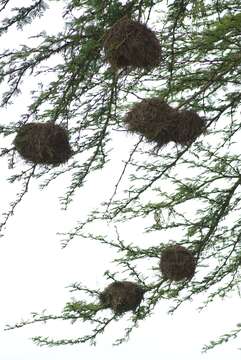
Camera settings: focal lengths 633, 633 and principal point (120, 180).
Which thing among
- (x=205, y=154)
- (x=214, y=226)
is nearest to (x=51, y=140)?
(x=214, y=226)

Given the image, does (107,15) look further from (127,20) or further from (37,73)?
(127,20)

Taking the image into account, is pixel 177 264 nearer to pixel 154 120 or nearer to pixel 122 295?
pixel 122 295

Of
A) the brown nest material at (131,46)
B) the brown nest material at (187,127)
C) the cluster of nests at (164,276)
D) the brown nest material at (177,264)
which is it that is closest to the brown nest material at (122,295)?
the cluster of nests at (164,276)

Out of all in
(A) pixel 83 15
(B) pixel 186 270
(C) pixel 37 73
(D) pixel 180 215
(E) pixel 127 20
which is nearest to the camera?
(E) pixel 127 20

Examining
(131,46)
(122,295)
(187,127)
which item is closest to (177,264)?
(122,295)

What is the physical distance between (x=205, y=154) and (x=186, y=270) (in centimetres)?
237

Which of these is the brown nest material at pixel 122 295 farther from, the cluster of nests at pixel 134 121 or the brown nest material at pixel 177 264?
the cluster of nests at pixel 134 121

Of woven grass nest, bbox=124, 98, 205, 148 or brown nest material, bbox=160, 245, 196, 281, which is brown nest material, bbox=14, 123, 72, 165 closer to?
woven grass nest, bbox=124, 98, 205, 148

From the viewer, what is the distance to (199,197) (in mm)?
6879

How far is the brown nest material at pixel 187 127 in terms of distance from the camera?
3.05 m

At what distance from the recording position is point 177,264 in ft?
15.7

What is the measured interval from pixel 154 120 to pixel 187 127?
0.94ft

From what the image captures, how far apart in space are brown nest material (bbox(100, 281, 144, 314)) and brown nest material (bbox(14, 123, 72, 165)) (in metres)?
2.41

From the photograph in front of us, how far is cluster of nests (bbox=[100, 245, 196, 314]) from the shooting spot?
15.7ft
